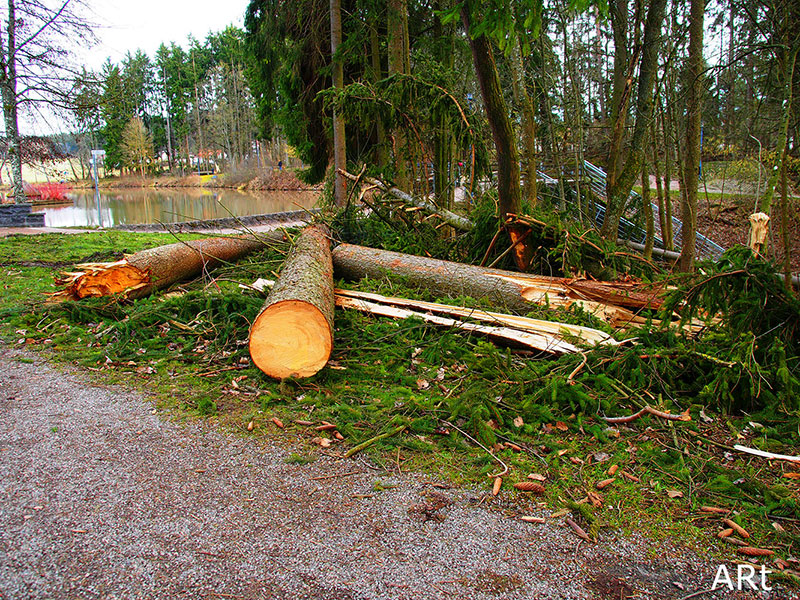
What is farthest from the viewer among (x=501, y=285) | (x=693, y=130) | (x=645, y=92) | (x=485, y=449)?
(x=645, y=92)

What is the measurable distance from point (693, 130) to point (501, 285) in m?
3.33

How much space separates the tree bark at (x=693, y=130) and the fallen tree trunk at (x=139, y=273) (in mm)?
6162

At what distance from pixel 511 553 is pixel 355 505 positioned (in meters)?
0.82

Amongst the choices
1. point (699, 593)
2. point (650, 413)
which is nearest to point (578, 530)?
point (699, 593)

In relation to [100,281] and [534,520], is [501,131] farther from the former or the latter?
[100,281]

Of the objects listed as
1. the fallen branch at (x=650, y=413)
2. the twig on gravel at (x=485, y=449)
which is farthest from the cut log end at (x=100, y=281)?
the fallen branch at (x=650, y=413)

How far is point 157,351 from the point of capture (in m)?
4.76

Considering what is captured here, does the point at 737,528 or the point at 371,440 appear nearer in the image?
the point at 737,528

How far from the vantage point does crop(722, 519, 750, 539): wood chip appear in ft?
7.84

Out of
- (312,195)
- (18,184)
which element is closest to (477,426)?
(18,184)

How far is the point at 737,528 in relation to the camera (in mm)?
2426

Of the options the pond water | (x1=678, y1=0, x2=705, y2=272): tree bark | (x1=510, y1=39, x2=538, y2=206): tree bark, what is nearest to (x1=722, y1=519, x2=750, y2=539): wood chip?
(x1=678, y1=0, x2=705, y2=272): tree bark

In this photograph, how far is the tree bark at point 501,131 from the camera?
5.89m

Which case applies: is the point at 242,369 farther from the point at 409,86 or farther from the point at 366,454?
the point at 409,86
